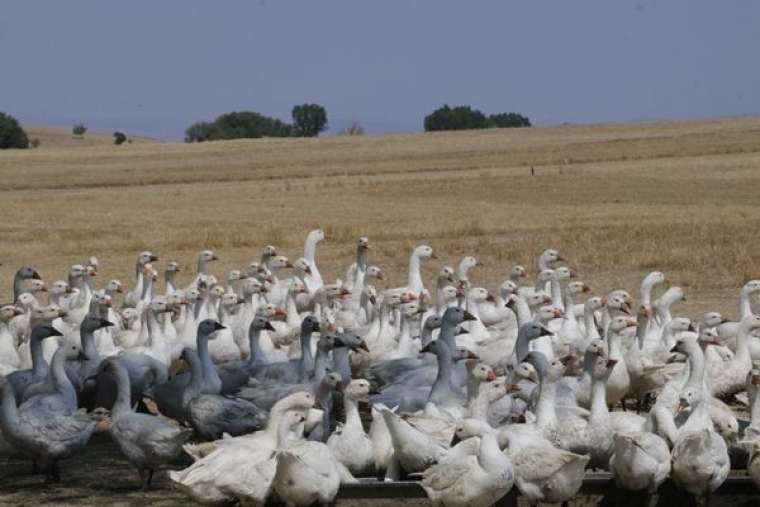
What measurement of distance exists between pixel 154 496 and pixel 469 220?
77.0 ft

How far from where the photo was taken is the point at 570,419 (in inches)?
476

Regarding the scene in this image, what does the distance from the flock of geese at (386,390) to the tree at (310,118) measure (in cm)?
12076

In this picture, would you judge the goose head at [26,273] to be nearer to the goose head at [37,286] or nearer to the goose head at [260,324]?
the goose head at [37,286]

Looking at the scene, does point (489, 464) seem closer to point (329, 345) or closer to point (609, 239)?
point (329, 345)

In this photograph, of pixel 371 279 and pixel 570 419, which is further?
pixel 371 279

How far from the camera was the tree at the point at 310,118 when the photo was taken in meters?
141

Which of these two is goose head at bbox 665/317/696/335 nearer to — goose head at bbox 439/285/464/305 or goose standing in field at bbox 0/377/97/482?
goose head at bbox 439/285/464/305

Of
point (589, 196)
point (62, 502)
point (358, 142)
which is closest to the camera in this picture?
point (62, 502)

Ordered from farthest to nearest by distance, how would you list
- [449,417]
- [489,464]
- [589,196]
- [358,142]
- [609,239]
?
[358,142], [589,196], [609,239], [449,417], [489,464]

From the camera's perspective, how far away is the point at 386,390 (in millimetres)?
14359

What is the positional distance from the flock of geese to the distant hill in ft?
306

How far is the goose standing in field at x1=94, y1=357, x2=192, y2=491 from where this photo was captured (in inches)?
465

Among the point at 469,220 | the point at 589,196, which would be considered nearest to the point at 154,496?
the point at 469,220

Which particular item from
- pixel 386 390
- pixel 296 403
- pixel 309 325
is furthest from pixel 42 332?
pixel 296 403
